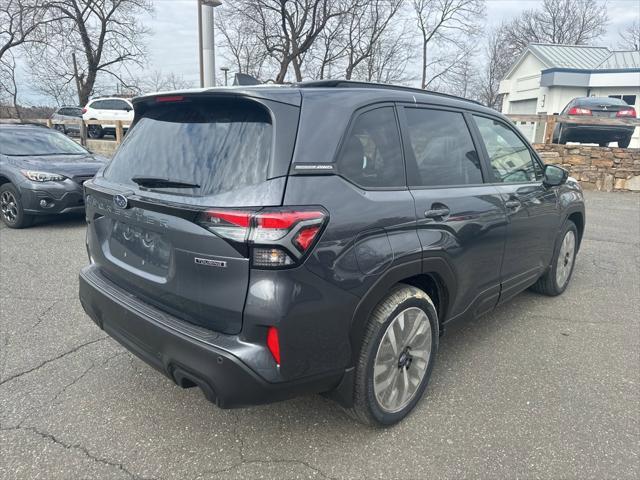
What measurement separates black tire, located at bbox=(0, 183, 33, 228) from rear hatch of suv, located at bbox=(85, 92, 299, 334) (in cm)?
533

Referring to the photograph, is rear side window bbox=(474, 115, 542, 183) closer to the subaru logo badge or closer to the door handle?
the door handle

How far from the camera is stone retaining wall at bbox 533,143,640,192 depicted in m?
11.6

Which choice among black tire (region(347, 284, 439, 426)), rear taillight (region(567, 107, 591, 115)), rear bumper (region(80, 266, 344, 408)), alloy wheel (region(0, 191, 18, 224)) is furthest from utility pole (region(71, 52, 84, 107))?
black tire (region(347, 284, 439, 426))

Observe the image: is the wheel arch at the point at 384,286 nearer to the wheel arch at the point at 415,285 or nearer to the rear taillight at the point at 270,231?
the wheel arch at the point at 415,285

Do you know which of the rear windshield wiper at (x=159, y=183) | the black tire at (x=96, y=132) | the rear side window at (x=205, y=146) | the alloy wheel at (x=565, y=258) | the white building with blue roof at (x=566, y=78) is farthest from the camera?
the white building with blue roof at (x=566, y=78)

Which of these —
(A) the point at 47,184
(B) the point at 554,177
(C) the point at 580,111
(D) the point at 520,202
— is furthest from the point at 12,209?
(C) the point at 580,111

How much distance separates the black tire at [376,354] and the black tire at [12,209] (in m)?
6.53

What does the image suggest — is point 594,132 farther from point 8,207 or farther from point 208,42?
point 8,207

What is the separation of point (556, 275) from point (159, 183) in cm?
383

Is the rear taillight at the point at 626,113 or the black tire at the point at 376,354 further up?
the rear taillight at the point at 626,113

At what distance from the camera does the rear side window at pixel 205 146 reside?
204cm

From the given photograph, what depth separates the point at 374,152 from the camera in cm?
240

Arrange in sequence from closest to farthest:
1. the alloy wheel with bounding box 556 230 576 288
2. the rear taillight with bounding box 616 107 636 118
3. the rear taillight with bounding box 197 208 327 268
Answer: the rear taillight with bounding box 197 208 327 268 → the alloy wheel with bounding box 556 230 576 288 → the rear taillight with bounding box 616 107 636 118

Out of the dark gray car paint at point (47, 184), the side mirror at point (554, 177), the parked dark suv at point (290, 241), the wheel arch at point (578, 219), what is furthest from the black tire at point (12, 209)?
the wheel arch at point (578, 219)
